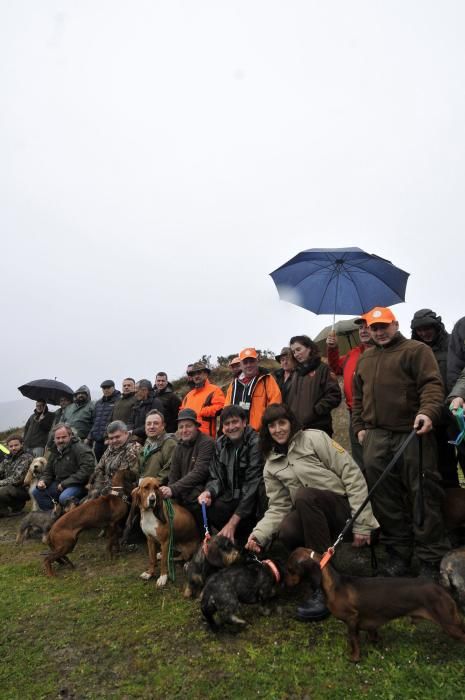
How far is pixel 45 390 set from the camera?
34.0ft

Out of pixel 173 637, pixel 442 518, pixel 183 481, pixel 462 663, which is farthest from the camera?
pixel 183 481

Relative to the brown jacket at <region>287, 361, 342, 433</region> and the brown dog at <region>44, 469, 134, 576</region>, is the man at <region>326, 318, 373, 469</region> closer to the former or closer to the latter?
the brown jacket at <region>287, 361, 342, 433</region>

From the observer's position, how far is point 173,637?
3.58m

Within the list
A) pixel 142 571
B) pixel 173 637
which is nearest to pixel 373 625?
pixel 173 637

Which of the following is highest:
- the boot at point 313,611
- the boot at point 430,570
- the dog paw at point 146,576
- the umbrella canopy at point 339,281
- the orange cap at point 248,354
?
the umbrella canopy at point 339,281

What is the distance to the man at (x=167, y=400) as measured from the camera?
9.07 meters

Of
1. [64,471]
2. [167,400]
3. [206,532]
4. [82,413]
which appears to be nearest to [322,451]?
[206,532]

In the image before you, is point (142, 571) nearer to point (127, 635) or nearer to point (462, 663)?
point (127, 635)

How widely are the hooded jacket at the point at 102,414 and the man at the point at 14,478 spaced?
4.53 feet

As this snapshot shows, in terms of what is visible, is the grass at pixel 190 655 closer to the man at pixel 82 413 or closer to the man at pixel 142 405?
the man at pixel 142 405

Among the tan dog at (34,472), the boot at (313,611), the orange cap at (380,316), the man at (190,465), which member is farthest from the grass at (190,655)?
the tan dog at (34,472)

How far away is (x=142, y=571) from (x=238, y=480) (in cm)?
166

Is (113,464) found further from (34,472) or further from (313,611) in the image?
(313,611)

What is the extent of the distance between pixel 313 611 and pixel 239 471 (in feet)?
5.50
